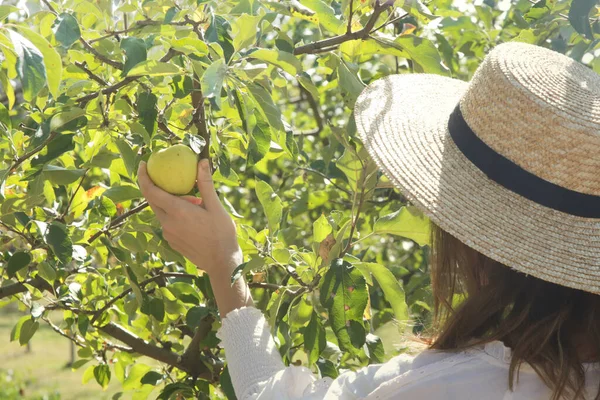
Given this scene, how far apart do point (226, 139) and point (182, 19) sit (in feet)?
1.08

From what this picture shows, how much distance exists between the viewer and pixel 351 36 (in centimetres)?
156

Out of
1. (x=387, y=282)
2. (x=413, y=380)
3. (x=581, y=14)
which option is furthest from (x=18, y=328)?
(x=581, y=14)

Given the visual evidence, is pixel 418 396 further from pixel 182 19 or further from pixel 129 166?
pixel 182 19

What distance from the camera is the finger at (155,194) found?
1.36 meters

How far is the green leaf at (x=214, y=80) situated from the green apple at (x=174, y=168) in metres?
0.25

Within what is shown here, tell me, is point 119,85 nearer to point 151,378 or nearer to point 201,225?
point 201,225

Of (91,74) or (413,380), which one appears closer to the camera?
(413,380)

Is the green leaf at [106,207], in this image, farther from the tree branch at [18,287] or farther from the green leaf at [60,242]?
the tree branch at [18,287]

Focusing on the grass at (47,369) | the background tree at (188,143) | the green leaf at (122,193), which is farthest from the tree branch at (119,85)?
the grass at (47,369)

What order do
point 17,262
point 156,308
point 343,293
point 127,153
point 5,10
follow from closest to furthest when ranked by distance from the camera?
point 5,10 → point 343,293 → point 127,153 → point 17,262 → point 156,308

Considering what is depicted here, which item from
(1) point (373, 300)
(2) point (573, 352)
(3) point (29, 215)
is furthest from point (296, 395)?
(1) point (373, 300)

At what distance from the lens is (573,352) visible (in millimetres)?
1164

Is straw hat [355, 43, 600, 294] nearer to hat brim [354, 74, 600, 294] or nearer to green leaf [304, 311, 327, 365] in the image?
hat brim [354, 74, 600, 294]

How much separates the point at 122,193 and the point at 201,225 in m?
0.39
